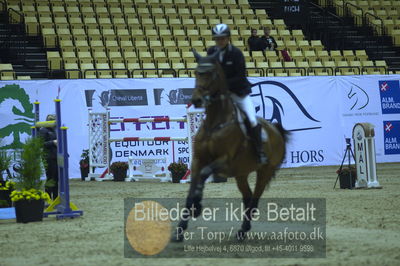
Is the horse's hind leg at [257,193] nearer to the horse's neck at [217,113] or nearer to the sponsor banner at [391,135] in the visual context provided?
the horse's neck at [217,113]

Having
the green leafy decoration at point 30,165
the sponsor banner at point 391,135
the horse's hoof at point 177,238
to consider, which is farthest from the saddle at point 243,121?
the sponsor banner at point 391,135

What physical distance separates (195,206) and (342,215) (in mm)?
3879

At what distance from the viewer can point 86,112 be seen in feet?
69.3

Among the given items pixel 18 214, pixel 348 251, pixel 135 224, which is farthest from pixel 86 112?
pixel 348 251

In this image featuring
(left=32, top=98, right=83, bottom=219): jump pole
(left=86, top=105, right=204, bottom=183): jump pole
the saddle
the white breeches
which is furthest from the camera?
(left=86, top=105, right=204, bottom=183): jump pole

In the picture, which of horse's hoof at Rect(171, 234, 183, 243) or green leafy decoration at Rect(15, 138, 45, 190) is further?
green leafy decoration at Rect(15, 138, 45, 190)

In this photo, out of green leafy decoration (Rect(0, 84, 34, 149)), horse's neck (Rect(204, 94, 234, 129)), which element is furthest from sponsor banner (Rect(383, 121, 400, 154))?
horse's neck (Rect(204, 94, 234, 129))

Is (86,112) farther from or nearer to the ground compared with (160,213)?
farther from the ground

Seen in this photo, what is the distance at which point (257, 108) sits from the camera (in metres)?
23.0

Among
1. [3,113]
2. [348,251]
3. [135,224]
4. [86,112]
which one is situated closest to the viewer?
[348,251]

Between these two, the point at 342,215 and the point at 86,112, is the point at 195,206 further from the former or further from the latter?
the point at 86,112

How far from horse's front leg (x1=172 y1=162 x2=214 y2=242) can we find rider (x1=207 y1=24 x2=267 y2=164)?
1017mm

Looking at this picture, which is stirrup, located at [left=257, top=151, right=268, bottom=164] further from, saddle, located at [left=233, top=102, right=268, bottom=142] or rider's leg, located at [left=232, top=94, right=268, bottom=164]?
saddle, located at [left=233, top=102, right=268, bottom=142]

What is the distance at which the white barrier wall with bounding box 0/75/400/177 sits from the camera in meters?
20.2
